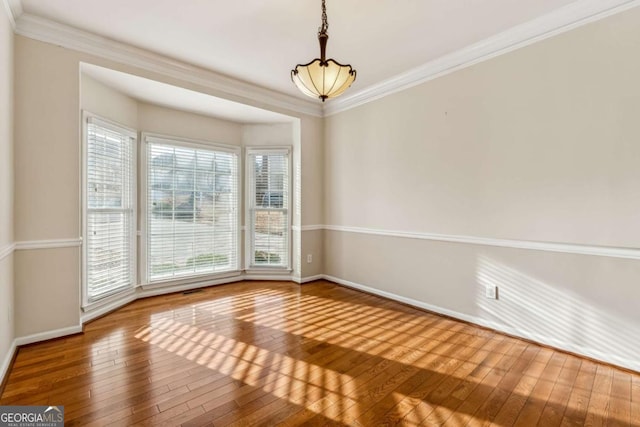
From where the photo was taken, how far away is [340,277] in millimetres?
4668

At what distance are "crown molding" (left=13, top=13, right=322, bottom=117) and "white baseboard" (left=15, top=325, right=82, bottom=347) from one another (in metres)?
2.60

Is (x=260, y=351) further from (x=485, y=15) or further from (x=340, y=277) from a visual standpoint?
(x=485, y=15)

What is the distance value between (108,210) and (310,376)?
296 cm

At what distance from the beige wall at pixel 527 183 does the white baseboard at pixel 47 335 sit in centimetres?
335

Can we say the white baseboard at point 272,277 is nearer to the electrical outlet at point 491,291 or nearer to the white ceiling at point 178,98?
the white ceiling at point 178,98

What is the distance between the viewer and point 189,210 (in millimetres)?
4355

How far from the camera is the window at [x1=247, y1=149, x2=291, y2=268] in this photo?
4844 mm

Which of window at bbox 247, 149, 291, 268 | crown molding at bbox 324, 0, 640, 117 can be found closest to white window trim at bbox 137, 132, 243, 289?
window at bbox 247, 149, 291, 268

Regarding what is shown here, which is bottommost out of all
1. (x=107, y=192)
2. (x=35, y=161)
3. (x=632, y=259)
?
(x=632, y=259)

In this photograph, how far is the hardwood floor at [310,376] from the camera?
177cm

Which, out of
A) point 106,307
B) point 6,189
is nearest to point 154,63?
point 6,189

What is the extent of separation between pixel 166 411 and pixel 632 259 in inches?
132

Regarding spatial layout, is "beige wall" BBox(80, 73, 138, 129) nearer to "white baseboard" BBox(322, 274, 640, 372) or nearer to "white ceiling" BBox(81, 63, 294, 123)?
"white ceiling" BBox(81, 63, 294, 123)

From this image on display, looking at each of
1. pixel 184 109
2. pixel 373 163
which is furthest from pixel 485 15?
pixel 184 109
